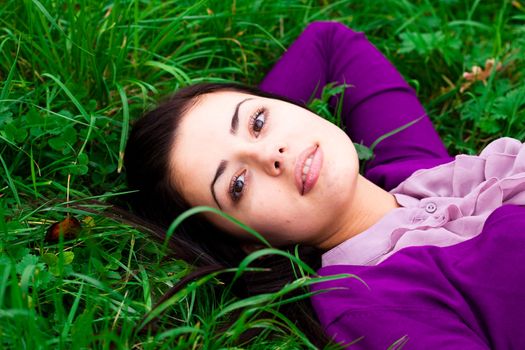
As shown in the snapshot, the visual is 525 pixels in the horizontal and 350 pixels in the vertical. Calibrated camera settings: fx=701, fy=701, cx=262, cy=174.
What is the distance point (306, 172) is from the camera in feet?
8.68

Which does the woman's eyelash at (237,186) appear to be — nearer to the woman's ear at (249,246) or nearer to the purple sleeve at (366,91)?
the woman's ear at (249,246)

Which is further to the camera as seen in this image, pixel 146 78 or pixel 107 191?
pixel 146 78

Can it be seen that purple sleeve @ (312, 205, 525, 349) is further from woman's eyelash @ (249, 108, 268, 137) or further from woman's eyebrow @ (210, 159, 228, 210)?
woman's eyelash @ (249, 108, 268, 137)

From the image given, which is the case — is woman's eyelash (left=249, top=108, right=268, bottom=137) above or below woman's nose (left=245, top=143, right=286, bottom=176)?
above

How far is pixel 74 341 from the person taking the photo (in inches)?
80.3

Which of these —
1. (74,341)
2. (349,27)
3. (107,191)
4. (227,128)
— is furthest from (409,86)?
(74,341)

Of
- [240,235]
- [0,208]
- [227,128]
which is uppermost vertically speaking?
[227,128]

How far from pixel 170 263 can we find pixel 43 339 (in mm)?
710

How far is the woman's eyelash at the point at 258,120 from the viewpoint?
9.04 ft

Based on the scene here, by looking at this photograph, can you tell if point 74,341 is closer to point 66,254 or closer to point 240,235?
point 66,254

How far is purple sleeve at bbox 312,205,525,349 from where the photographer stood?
242 centimetres

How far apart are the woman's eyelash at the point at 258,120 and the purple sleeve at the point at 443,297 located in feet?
2.13

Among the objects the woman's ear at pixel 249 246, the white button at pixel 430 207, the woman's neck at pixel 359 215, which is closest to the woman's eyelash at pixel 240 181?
the woman's ear at pixel 249 246

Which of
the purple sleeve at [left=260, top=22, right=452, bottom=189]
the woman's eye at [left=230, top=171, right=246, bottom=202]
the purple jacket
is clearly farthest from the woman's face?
the purple sleeve at [left=260, top=22, right=452, bottom=189]
